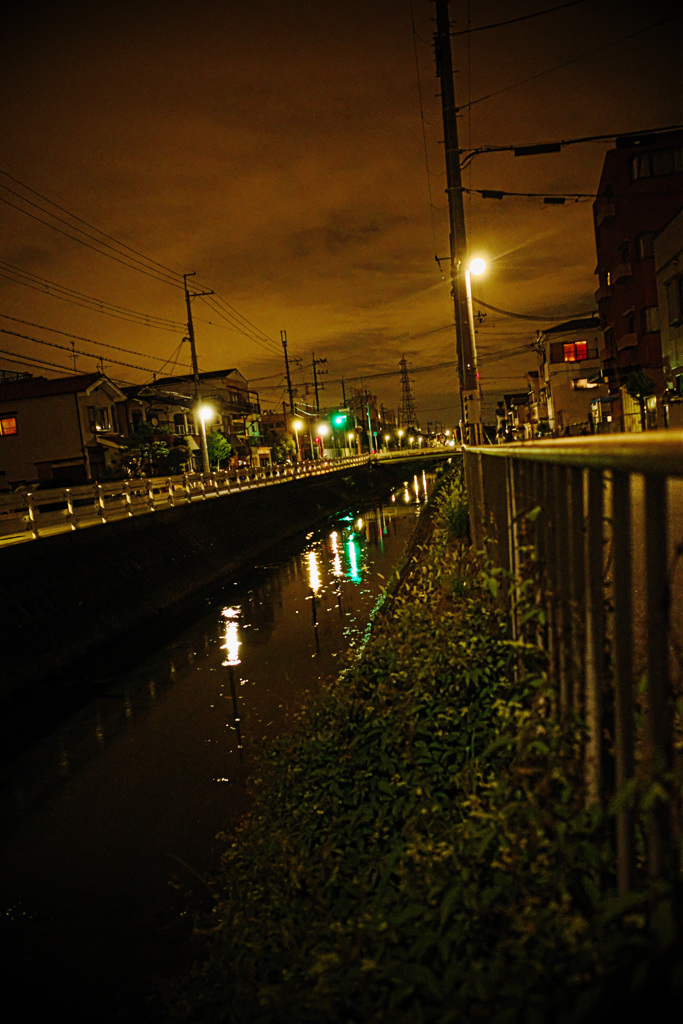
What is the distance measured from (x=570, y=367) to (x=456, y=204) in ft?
177

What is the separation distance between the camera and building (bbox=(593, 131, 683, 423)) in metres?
38.4

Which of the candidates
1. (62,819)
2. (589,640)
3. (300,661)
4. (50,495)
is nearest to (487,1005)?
(589,640)

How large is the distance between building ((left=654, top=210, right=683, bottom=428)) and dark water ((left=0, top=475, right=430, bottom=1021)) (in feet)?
71.5

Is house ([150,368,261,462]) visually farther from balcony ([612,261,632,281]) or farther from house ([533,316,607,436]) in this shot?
balcony ([612,261,632,281])

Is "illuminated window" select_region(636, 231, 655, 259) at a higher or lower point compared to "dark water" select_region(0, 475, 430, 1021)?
higher

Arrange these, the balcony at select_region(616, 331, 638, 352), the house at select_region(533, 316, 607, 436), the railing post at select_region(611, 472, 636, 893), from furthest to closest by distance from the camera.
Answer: the house at select_region(533, 316, 607, 436) → the balcony at select_region(616, 331, 638, 352) → the railing post at select_region(611, 472, 636, 893)

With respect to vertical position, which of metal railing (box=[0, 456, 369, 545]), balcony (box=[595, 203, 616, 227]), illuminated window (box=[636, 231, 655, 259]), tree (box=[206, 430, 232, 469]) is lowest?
metal railing (box=[0, 456, 369, 545])

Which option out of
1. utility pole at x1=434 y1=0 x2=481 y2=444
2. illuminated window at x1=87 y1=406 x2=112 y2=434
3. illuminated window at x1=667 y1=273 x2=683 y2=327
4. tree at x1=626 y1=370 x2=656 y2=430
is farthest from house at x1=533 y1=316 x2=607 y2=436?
utility pole at x1=434 y1=0 x2=481 y2=444

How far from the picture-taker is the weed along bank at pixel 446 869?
2043 mm

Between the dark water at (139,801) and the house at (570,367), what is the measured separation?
5249 centimetres

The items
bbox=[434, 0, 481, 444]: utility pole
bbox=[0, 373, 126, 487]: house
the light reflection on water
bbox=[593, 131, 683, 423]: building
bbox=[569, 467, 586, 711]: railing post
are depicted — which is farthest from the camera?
bbox=[0, 373, 126, 487]: house

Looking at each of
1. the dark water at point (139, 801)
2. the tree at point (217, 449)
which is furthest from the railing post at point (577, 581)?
the tree at point (217, 449)

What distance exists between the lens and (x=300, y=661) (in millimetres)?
11484

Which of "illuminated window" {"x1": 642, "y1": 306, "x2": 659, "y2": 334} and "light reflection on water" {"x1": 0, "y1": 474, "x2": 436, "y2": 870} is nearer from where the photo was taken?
"light reflection on water" {"x1": 0, "y1": 474, "x2": 436, "y2": 870}
